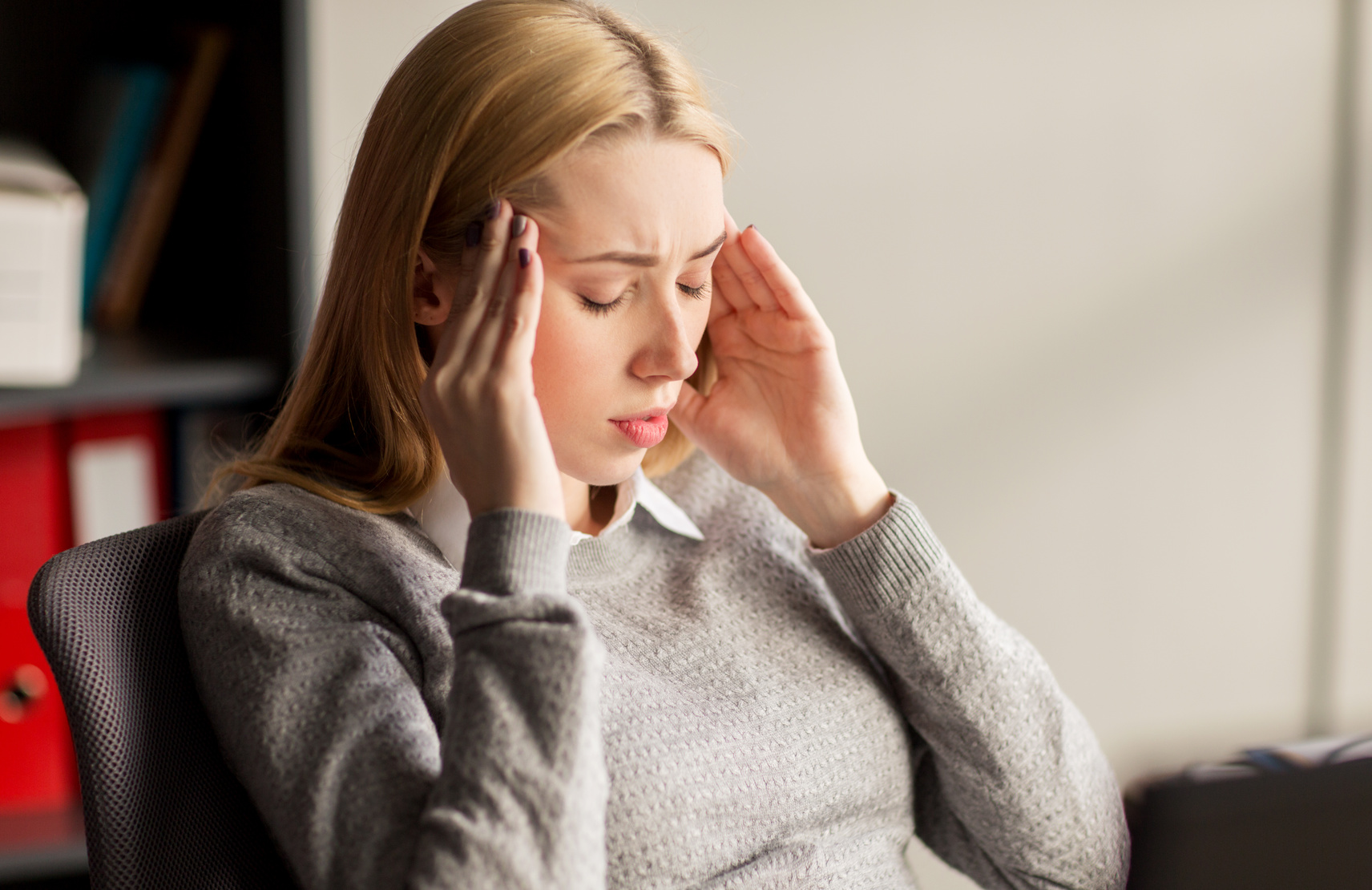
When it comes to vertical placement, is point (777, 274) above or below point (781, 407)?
above

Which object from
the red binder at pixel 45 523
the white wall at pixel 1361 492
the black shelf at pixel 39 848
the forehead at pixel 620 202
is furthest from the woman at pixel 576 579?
the white wall at pixel 1361 492

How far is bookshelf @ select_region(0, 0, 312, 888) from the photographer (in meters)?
1.32

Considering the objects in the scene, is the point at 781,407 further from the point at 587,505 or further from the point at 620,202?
the point at 620,202

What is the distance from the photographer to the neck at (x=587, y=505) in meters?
1.14

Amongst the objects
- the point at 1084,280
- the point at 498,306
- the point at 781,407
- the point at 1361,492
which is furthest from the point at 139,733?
the point at 1361,492

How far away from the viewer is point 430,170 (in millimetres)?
949

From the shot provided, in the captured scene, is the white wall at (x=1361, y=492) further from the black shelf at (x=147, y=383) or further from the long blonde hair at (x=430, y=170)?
the black shelf at (x=147, y=383)

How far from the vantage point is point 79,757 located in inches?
33.3

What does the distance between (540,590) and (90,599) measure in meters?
0.34

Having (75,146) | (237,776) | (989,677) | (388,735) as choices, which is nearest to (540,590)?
(388,735)

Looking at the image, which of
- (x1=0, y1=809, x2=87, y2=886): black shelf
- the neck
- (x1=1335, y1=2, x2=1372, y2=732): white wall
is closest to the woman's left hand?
the neck

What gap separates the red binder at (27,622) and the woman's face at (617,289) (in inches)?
29.8

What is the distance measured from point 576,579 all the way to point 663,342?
24cm

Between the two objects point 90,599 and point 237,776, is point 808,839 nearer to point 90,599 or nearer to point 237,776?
point 237,776
